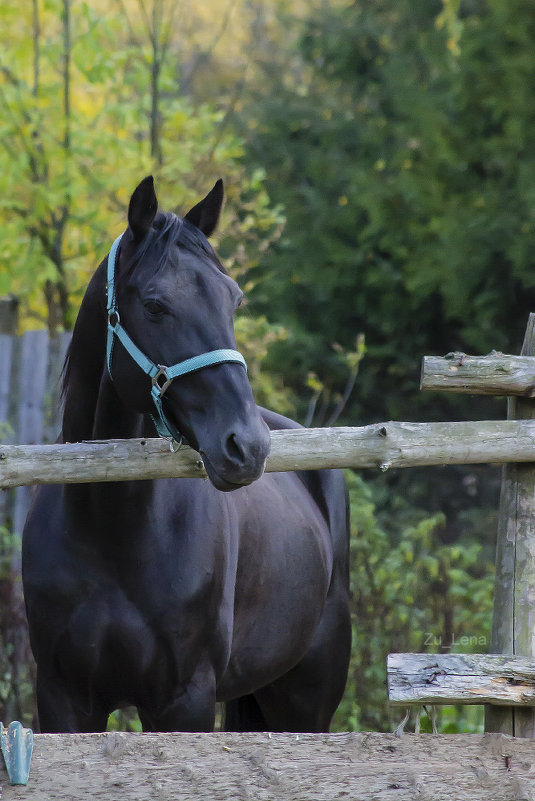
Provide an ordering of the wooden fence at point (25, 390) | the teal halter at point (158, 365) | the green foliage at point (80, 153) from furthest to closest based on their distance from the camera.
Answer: the wooden fence at point (25, 390) < the green foliage at point (80, 153) < the teal halter at point (158, 365)

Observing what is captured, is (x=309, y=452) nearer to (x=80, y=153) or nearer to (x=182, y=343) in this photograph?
(x=182, y=343)

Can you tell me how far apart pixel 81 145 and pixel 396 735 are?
4.75 meters

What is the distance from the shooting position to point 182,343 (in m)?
2.70

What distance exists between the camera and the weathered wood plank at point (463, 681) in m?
2.66

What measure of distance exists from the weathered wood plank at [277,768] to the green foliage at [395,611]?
103 inches

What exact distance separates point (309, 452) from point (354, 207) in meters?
6.92

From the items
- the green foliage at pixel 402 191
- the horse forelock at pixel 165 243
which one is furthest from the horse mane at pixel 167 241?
the green foliage at pixel 402 191

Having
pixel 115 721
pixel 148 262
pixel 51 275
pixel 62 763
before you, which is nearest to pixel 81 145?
pixel 51 275

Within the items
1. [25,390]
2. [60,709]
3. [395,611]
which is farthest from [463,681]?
[25,390]

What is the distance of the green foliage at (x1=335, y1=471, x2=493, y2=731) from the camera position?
530 centimetres

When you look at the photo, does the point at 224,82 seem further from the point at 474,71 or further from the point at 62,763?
the point at 62,763

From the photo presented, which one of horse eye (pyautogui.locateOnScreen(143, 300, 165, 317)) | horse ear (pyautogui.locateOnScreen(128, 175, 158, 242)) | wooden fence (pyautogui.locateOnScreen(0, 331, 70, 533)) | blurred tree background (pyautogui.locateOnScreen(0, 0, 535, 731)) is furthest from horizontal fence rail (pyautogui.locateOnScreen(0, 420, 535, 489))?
wooden fence (pyautogui.locateOnScreen(0, 331, 70, 533))

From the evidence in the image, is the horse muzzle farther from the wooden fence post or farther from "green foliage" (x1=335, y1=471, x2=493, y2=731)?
"green foliage" (x1=335, y1=471, x2=493, y2=731)

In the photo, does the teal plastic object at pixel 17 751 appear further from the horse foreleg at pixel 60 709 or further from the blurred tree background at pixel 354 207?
the blurred tree background at pixel 354 207
